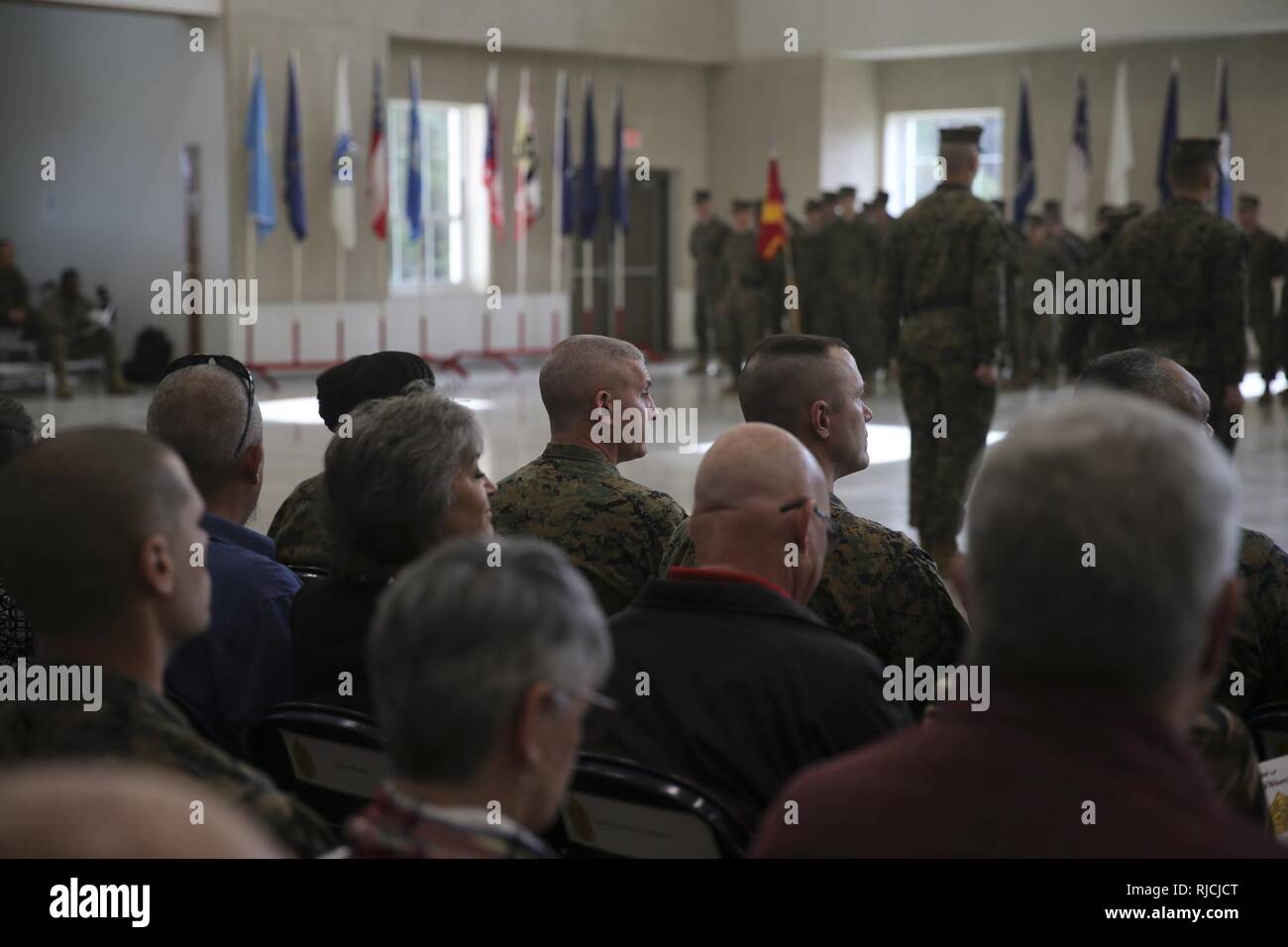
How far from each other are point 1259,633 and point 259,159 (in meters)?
13.0

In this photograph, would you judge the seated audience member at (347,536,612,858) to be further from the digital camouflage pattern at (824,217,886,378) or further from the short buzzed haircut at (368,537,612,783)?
the digital camouflage pattern at (824,217,886,378)

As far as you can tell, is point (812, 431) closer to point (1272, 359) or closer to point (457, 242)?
point (1272, 359)

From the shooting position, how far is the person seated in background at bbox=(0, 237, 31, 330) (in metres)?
13.8

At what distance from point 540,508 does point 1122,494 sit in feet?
6.84

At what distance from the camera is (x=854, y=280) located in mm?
14430

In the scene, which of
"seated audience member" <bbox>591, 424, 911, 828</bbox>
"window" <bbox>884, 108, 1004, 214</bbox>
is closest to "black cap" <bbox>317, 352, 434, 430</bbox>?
"seated audience member" <bbox>591, 424, 911, 828</bbox>

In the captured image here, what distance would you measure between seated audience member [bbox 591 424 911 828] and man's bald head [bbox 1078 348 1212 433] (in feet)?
4.29

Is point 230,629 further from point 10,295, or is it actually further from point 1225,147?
point 1225,147

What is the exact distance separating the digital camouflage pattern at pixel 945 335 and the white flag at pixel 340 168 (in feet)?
30.6

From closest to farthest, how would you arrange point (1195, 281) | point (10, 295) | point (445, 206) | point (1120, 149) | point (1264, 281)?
point (1195, 281) → point (1264, 281) → point (10, 295) → point (445, 206) → point (1120, 149)

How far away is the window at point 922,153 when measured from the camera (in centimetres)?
1870

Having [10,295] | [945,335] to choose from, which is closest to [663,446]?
[945,335]
